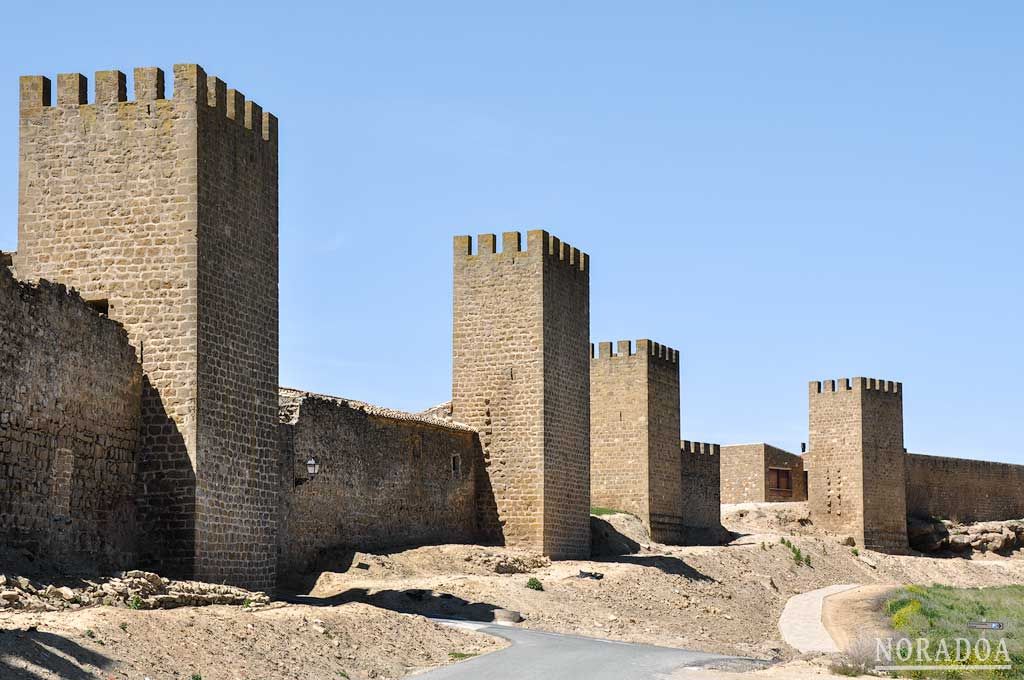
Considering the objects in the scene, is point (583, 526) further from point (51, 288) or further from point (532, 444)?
point (51, 288)

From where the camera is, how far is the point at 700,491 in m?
38.7

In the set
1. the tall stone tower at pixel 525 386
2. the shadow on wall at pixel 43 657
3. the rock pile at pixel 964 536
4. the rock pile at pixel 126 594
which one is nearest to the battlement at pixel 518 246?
the tall stone tower at pixel 525 386

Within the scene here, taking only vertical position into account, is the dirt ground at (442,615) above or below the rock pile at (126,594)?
below

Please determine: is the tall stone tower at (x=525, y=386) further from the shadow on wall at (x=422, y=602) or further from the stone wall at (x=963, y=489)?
the stone wall at (x=963, y=489)

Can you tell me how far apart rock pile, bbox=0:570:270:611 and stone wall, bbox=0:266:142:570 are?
34.9 inches

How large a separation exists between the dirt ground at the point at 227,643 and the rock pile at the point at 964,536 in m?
31.2

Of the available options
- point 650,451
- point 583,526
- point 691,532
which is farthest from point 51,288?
point 691,532

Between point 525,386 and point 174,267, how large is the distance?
11415 mm

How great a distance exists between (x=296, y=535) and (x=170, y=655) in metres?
8.76

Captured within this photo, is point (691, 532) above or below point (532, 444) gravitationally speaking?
below

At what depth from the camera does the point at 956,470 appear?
48.0m

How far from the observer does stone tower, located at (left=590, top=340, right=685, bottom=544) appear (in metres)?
34.2

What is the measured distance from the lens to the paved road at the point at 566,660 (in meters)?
14.1

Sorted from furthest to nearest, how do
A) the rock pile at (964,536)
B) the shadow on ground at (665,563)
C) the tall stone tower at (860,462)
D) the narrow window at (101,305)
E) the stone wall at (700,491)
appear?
1. the rock pile at (964,536)
2. the tall stone tower at (860,462)
3. the stone wall at (700,491)
4. the shadow on ground at (665,563)
5. the narrow window at (101,305)
